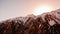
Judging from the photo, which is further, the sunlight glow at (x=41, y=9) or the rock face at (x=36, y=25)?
the sunlight glow at (x=41, y=9)

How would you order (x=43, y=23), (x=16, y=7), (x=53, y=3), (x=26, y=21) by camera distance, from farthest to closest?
(x=16, y=7), (x=53, y=3), (x=26, y=21), (x=43, y=23)

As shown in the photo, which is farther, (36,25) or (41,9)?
(41,9)

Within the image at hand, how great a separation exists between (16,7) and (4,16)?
0.21 meters

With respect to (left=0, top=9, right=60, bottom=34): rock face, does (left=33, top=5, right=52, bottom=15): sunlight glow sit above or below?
above

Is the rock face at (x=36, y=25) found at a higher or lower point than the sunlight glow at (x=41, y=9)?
lower

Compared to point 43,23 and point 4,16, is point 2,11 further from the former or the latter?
point 43,23

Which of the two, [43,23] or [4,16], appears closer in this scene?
[43,23]

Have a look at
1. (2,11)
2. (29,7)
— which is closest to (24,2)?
(29,7)

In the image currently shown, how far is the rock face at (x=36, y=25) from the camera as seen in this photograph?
3.13ft

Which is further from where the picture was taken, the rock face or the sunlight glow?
the sunlight glow

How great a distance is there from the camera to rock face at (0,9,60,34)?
953 mm

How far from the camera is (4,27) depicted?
1.18 meters

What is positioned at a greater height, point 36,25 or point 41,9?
point 41,9

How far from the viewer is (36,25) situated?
40.9 inches
